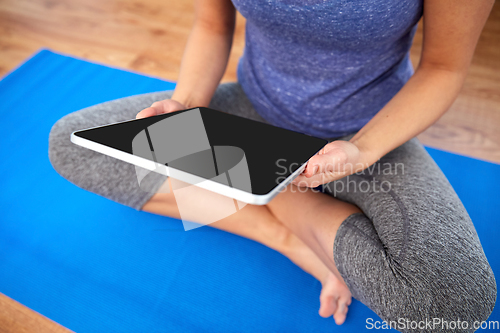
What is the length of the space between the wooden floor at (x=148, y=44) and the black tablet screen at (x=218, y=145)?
775mm

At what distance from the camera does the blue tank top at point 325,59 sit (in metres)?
0.62

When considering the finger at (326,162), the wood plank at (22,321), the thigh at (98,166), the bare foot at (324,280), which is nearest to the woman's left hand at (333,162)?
the finger at (326,162)

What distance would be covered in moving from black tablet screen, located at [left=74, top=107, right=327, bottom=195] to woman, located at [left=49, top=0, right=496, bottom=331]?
0.04 m

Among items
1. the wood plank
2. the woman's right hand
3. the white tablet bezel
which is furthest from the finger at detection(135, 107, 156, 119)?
the wood plank

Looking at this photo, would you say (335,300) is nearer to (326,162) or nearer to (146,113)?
(326,162)

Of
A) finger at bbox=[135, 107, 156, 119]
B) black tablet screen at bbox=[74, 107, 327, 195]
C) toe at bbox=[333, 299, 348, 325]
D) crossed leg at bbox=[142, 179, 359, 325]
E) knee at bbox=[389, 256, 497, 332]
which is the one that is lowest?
toe at bbox=[333, 299, 348, 325]

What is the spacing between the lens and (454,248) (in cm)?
59

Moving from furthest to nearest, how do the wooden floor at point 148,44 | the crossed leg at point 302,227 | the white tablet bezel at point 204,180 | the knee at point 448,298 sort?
the wooden floor at point 148,44, the crossed leg at point 302,227, the knee at point 448,298, the white tablet bezel at point 204,180

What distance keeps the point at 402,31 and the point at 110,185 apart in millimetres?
636

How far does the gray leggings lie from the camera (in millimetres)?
576

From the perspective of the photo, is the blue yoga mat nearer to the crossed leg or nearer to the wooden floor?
the crossed leg

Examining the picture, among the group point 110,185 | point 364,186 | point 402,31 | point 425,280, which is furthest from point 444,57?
point 110,185

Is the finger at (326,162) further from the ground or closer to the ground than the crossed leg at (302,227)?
further from the ground

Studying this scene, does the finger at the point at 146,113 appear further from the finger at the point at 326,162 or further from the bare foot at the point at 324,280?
the bare foot at the point at 324,280
